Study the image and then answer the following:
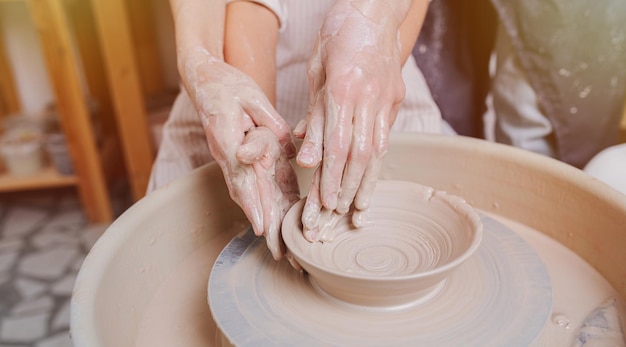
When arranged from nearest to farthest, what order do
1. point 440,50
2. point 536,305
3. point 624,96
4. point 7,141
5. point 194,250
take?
point 536,305 → point 194,250 → point 624,96 → point 440,50 → point 7,141

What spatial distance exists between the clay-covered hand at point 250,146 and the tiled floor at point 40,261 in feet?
4.37

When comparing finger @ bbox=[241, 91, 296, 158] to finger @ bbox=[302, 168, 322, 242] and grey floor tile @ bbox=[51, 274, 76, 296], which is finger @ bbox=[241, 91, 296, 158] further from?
grey floor tile @ bbox=[51, 274, 76, 296]

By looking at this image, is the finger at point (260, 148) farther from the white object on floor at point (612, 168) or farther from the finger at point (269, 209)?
the white object on floor at point (612, 168)

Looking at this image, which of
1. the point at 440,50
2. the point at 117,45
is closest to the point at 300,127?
the point at 440,50

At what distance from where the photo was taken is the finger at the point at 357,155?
839 mm

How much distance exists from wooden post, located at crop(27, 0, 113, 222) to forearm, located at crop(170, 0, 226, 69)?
3.98ft

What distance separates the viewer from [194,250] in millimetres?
1094

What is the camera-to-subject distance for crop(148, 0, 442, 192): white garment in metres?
1.34

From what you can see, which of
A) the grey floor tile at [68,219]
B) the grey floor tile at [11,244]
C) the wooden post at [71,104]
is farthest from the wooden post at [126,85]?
the grey floor tile at [11,244]

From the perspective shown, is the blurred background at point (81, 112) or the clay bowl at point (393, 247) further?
the blurred background at point (81, 112)

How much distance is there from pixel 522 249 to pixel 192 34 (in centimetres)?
74

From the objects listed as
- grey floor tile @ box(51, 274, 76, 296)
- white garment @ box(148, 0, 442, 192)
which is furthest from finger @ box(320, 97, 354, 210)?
grey floor tile @ box(51, 274, 76, 296)

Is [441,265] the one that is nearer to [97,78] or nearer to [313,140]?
[313,140]

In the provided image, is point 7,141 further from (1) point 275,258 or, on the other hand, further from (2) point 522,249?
(2) point 522,249
